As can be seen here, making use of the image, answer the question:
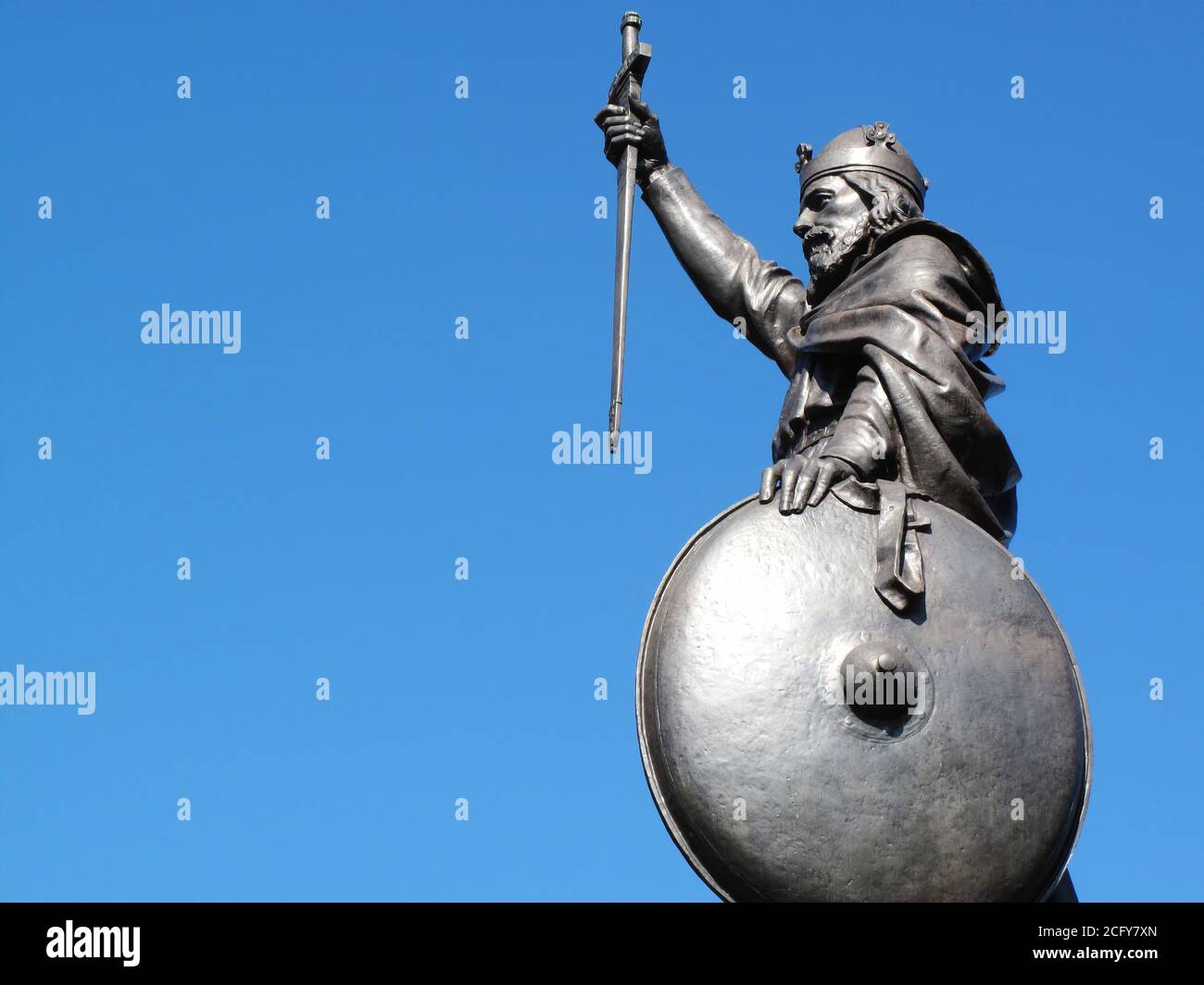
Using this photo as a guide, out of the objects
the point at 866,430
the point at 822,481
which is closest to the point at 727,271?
the point at 866,430

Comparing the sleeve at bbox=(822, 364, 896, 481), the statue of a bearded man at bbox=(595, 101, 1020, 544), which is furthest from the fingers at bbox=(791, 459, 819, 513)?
the sleeve at bbox=(822, 364, 896, 481)

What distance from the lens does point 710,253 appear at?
13.9m

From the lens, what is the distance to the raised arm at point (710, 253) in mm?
13430

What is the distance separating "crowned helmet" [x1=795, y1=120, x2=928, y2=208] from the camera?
12.7 meters

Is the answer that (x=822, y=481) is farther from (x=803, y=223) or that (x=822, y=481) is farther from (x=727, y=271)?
(x=727, y=271)

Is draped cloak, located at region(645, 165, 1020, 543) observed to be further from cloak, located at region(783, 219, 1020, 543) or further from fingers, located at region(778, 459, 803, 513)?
fingers, located at region(778, 459, 803, 513)

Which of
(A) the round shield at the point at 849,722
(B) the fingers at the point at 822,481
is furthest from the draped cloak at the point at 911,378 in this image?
(A) the round shield at the point at 849,722

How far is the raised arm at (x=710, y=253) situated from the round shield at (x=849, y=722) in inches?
114

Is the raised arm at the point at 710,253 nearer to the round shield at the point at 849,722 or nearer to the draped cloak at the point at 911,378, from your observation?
the draped cloak at the point at 911,378

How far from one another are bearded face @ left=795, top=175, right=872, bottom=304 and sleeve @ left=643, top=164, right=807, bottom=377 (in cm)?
57

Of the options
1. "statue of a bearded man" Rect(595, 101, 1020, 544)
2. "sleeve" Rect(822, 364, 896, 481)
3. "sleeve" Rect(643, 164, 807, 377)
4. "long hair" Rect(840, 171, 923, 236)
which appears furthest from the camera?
"sleeve" Rect(643, 164, 807, 377)

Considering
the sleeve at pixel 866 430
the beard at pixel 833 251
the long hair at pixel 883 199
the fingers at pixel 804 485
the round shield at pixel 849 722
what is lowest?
the round shield at pixel 849 722
